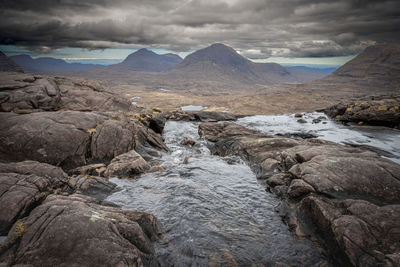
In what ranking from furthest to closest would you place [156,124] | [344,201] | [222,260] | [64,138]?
[156,124], [64,138], [344,201], [222,260]

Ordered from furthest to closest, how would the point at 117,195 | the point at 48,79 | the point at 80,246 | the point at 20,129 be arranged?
1. the point at 48,79
2. the point at 20,129
3. the point at 117,195
4. the point at 80,246

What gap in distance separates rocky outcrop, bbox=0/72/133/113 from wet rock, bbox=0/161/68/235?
1219cm

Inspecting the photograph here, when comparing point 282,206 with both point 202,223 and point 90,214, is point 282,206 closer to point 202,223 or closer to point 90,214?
point 202,223

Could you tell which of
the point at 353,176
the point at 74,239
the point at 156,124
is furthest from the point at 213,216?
the point at 156,124

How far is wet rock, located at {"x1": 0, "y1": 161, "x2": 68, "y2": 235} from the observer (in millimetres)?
9961

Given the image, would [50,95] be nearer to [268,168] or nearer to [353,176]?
[268,168]

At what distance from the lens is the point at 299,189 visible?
578 inches

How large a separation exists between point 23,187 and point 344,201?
778 inches

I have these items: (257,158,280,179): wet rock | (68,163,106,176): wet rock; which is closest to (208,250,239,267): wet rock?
(257,158,280,179): wet rock

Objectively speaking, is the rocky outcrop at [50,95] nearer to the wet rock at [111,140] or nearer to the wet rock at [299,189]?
the wet rock at [111,140]

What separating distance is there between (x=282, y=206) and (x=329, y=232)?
3.96 metres

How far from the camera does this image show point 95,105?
32.2 metres

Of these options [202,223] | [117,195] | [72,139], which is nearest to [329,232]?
[202,223]

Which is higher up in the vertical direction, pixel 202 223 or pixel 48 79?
pixel 48 79
